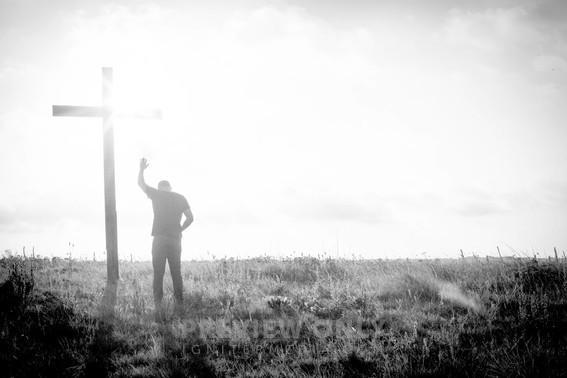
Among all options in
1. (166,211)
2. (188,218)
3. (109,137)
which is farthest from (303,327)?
(109,137)

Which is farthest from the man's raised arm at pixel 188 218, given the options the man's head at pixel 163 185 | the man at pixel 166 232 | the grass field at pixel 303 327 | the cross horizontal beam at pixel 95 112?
the cross horizontal beam at pixel 95 112

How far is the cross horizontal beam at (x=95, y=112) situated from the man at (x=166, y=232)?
2100mm

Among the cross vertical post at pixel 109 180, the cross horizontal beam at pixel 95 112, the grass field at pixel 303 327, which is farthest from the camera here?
the cross horizontal beam at pixel 95 112

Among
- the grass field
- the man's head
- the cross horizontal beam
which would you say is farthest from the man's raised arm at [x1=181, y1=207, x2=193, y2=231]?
the cross horizontal beam

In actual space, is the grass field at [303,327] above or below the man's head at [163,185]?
below

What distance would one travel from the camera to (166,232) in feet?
23.4

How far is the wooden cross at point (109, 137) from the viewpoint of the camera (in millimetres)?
8383

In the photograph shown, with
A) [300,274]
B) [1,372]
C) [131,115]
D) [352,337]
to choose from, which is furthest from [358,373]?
[131,115]

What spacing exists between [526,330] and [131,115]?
835cm

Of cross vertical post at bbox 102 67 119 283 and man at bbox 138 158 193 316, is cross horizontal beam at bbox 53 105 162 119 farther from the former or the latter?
man at bbox 138 158 193 316

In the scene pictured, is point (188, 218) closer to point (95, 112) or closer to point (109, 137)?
point (109, 137)

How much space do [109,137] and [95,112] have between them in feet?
2.19

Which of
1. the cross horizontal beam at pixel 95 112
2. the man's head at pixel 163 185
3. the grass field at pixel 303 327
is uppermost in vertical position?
the cross horizontal beam at pixel 95 112

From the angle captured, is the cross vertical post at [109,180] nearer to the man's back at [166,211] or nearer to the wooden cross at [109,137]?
the wooden cross at [109,137]
